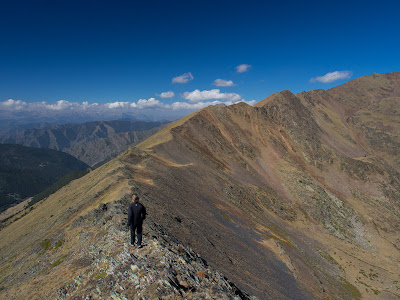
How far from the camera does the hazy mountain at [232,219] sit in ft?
53.4

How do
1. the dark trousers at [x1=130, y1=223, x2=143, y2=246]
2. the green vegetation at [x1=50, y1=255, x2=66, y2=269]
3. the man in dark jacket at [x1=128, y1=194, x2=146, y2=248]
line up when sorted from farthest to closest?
the green vegetation at [x1=50, y1=255, x2=66, y2=269]
the dark trousers at [x1=130, y1=223, x2=143, y2=246]
the man in dark jacket at [x1=128, y1=194, x2=146, y2=248]

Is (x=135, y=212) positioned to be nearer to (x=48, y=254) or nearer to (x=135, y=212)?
(x=135, y=212)

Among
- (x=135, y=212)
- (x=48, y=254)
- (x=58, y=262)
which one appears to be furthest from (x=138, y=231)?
(x=48, y=254)

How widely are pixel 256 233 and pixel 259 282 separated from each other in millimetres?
19505

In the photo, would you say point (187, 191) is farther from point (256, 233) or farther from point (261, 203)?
point (261, 203)

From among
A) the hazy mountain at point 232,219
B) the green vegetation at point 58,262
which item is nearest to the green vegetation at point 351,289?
the hazy mountain at point 232,219

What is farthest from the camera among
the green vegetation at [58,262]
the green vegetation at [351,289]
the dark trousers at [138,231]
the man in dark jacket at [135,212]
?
the green vegetation at [351,289]

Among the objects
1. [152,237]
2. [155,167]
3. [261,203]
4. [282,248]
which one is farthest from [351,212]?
[152,237]

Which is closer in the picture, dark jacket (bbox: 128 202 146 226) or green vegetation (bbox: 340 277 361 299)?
dark jacket (bbox: 128 202 146 226)

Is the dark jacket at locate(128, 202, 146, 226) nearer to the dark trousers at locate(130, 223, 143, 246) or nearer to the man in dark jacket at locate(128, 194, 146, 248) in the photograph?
the man in dark jacket at locate(128, 194, 146, 248)

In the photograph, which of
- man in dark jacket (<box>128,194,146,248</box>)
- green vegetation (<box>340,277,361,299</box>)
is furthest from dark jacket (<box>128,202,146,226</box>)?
green vegetation (<box>340,277,361,299</box>)

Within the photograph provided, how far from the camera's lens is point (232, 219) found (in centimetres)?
4769

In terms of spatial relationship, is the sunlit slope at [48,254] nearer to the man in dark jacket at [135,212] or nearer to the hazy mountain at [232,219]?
the hazy mountain at [232,219]

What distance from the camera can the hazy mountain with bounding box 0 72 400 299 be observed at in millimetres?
16281
